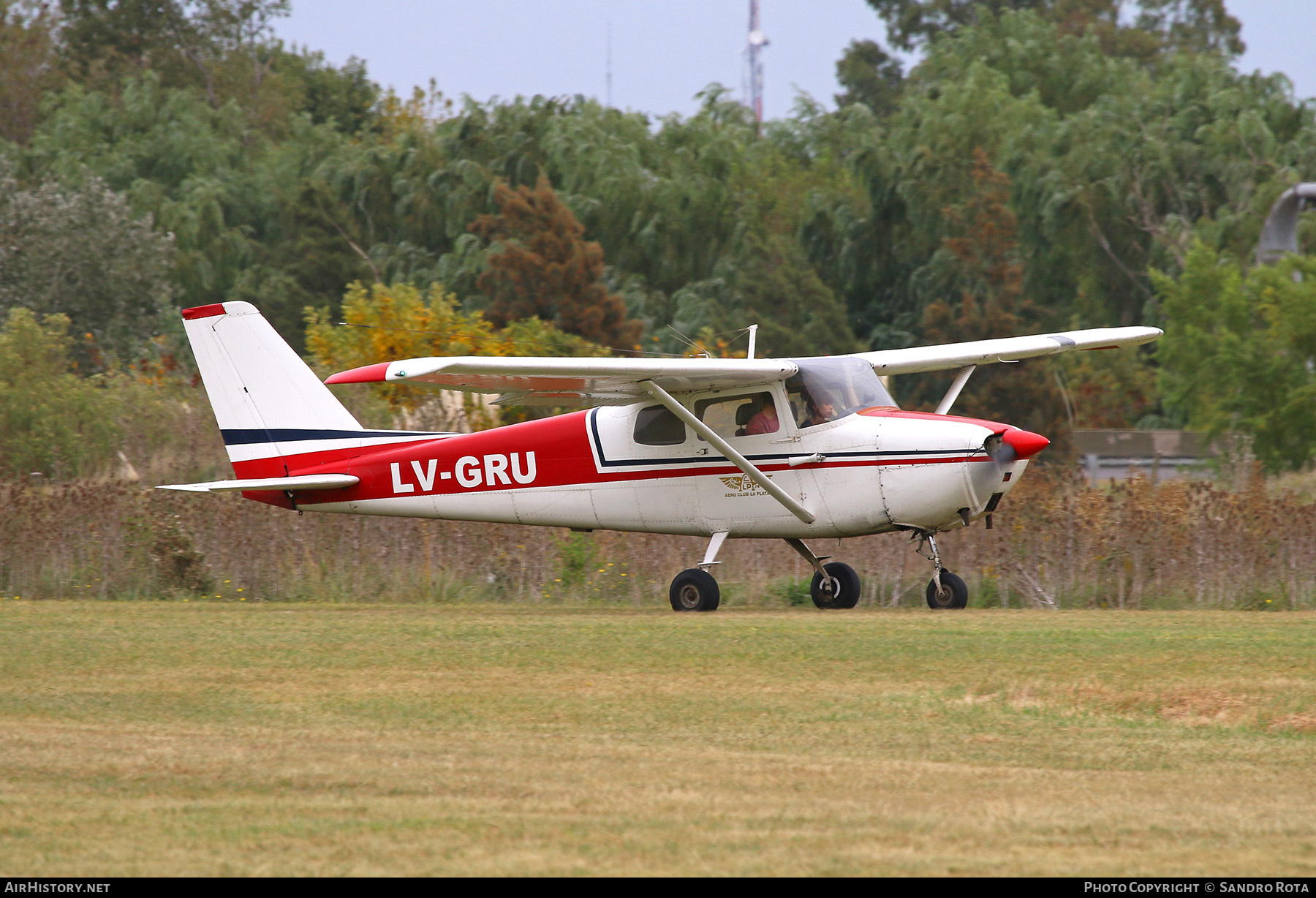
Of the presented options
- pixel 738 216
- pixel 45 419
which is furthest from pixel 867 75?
pixel 45 419

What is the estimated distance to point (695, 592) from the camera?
13188mm

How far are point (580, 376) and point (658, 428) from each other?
4.60 ft

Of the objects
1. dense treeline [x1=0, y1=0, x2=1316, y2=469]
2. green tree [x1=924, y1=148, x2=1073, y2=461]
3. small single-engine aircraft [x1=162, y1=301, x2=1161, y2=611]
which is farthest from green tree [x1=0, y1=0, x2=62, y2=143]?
small single-engine aircraft [x1=162, y1=301, x2=1161, y2=611]

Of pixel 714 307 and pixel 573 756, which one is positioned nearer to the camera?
pixel 573 756

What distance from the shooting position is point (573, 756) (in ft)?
22.4

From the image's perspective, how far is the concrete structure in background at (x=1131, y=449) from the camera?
2925cm

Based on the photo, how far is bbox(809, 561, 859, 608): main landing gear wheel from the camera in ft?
44.9

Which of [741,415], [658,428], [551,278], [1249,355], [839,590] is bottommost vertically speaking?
[839,590]

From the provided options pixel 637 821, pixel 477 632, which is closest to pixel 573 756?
pixel 637 821

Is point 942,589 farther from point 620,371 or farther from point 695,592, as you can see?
point 620,371

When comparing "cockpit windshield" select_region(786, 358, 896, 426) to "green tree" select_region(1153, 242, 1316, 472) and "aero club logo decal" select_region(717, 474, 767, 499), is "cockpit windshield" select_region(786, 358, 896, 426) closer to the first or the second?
"aero club logo decal" select_region(717, 474, 767, 499)

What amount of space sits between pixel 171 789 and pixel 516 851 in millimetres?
1687

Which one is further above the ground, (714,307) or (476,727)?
(714,307)

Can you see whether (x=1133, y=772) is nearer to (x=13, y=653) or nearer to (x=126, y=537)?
(x=13, y=653)
